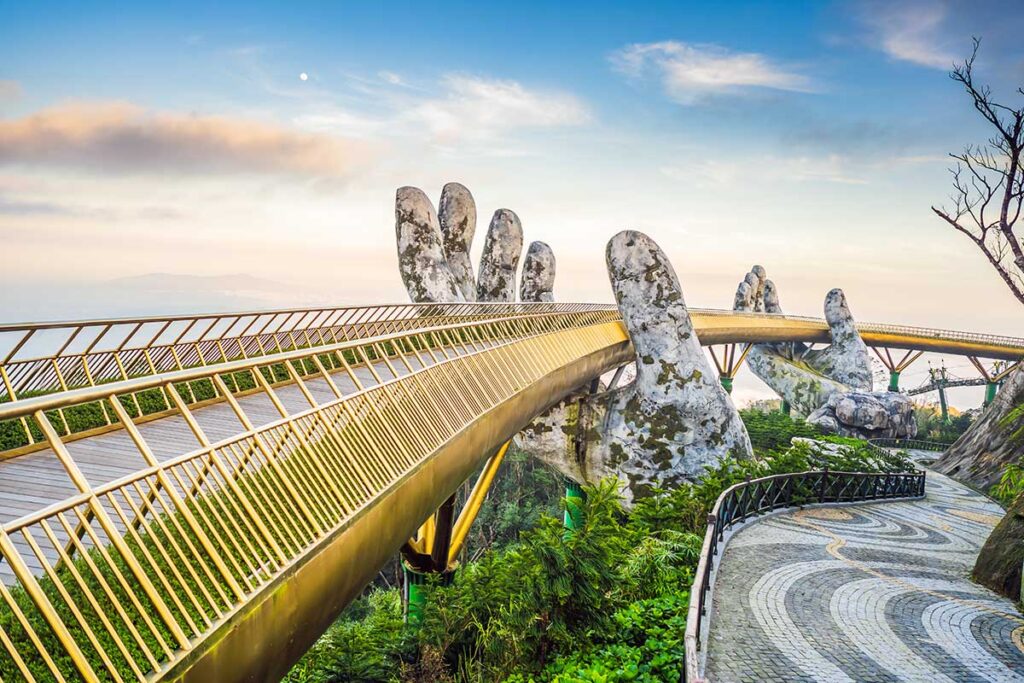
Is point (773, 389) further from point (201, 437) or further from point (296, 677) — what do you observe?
point (201, 437)

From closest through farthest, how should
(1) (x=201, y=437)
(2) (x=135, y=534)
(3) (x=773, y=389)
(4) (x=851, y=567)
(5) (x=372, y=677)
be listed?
(2) (x=135, y=534)
(1) (x=201, y=437)
(5) (x=372, y=677)
(4) (x=851, y=567)
(3) (x=773, y=389)

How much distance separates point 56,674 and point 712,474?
1529 centimetres

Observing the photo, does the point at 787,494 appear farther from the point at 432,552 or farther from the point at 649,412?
the point at 432,552

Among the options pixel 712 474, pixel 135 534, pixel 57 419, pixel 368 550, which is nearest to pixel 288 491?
pixel 368 550

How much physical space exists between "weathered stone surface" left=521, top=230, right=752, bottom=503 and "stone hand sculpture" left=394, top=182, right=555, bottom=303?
5719mm

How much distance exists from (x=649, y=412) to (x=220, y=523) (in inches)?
661

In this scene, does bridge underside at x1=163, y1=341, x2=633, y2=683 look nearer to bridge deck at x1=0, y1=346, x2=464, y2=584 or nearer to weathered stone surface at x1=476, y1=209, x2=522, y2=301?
bridge deck at x1=0, y1=346, x2=464, y2=584

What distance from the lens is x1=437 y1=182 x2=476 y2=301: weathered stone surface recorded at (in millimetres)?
27328

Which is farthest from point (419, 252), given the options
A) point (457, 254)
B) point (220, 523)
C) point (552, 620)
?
point (220, 523)

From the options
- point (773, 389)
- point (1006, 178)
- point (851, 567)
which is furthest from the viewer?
point (773, 389)

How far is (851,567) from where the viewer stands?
41.4ft

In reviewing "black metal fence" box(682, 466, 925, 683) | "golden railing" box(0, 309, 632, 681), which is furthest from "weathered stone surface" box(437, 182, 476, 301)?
"golden railing" box(0, 309, 632, 681)

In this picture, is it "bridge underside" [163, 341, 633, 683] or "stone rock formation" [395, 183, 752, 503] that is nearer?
"bridge underside" [163, 341, 633, 683]

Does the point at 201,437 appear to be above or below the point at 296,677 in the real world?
above
